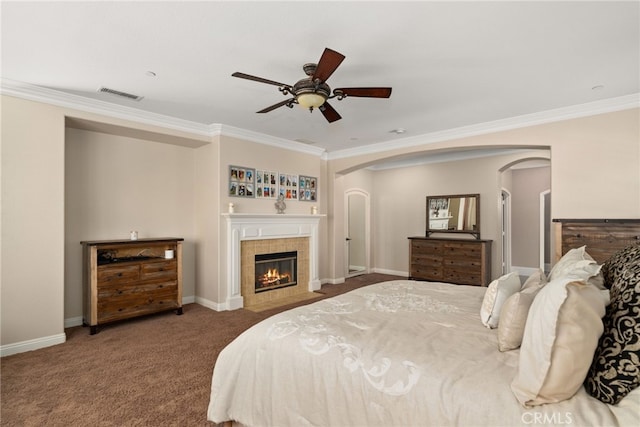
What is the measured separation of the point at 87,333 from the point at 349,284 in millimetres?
4297

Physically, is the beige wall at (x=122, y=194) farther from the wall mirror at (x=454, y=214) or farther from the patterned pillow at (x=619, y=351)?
the patterned pillow at (x=619, y=351)

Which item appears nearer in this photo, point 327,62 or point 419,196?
point 327,62

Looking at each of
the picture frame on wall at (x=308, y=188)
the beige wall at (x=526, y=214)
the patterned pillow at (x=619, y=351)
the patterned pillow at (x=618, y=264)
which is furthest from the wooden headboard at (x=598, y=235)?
the beige wall at (x=526, y=214)

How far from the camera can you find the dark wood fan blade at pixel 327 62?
6.89 ft

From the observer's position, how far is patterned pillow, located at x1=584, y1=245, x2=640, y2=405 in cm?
110

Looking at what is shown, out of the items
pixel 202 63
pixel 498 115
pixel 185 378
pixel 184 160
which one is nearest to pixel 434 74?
pixel 498 115

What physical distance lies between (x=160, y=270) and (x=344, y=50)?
138 inches

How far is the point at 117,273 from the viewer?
155 inches

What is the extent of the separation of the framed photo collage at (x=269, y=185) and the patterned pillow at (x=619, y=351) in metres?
4.42

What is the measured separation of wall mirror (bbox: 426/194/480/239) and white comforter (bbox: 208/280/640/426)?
4.60 meters

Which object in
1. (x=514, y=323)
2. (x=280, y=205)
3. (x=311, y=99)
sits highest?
(x=311, y=99)

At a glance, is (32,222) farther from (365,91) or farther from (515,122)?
(515,122)

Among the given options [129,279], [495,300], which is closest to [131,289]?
[129,279]

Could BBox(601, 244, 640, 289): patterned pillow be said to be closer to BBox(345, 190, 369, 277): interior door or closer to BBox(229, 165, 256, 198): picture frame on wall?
BBox(229, 165, 256, 198): picture frame on wall
